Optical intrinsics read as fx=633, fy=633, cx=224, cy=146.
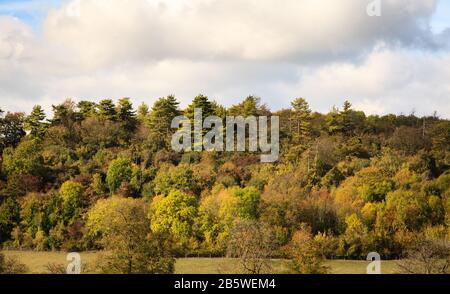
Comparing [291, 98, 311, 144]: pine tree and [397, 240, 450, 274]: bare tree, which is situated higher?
[291, 98, 311, 144]: pine tree

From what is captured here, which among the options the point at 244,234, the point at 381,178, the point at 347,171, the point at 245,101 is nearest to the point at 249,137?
the point at 245,101

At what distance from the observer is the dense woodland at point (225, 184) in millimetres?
43781

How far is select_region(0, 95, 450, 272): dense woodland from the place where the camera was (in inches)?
1724

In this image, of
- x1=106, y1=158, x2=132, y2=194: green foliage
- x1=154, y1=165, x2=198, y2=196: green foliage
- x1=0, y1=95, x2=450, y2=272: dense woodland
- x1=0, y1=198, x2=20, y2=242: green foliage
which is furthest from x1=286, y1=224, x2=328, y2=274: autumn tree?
x1=0, y1=198, x2=20, y2=242: green foliage

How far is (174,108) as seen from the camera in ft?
204

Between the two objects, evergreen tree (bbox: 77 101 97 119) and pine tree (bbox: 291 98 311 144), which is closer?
pine tree (bbox: 291 98 311 144)

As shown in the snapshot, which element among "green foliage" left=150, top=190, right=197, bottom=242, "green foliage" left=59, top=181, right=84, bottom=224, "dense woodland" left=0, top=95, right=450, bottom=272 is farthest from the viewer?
"green foliage" left=59, top=181, right=84, bottom=224

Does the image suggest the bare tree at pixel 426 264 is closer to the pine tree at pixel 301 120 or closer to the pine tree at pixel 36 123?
the pine tree at pixel 301 120

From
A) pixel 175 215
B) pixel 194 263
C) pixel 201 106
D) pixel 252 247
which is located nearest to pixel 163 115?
pixel 201 106

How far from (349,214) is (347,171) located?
7.12m

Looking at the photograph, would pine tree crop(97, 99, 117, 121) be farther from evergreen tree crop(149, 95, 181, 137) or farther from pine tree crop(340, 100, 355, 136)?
pine tree crop(340, 100, 355, 136)

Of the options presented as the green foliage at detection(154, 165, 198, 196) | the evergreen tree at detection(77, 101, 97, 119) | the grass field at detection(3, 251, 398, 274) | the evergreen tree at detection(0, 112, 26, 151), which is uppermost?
the evergreen tree at detection(77, 101, 97, 119)
